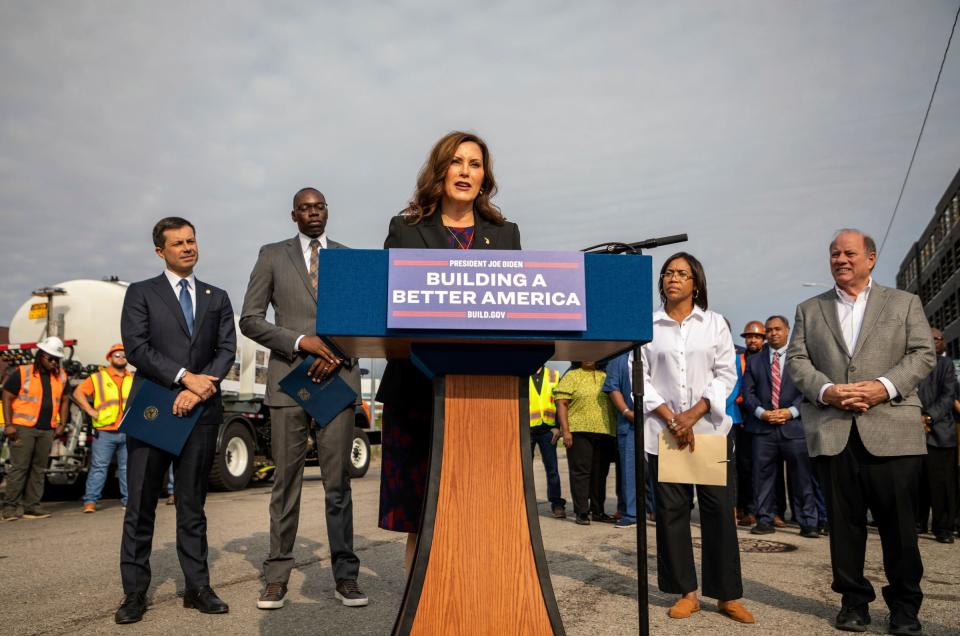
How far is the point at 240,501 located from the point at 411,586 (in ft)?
28.8

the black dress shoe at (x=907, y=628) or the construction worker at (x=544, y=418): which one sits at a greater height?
the construction worker at (x=544, y=418)

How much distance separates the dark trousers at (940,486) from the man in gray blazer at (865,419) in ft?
13.1

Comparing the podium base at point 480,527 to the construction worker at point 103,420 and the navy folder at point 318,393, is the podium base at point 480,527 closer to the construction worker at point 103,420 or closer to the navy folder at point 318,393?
the navy folder at point 318,393

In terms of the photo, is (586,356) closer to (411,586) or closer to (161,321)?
(411,586)

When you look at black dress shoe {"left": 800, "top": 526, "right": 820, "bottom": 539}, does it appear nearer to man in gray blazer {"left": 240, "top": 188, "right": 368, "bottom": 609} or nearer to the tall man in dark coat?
the tall man in dark coat

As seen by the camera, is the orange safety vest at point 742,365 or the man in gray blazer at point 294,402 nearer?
the man in gray blazer at point 294,402

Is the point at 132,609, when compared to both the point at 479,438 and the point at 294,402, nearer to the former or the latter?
the point at 294,402

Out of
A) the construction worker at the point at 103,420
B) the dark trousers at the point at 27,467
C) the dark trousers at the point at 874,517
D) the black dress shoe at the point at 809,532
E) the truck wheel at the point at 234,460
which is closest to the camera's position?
the dark trousers at the point at 874,517

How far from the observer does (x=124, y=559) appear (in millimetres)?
4098

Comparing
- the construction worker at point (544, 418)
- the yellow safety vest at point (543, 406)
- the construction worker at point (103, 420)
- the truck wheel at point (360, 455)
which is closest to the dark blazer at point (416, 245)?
the construction worker at point (544, 418)

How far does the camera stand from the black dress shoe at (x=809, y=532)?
739 cm

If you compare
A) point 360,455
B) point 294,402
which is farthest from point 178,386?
point 360,455

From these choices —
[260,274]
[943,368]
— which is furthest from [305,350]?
[943,368]

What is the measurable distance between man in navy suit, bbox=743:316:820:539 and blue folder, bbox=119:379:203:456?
5.72 meters
